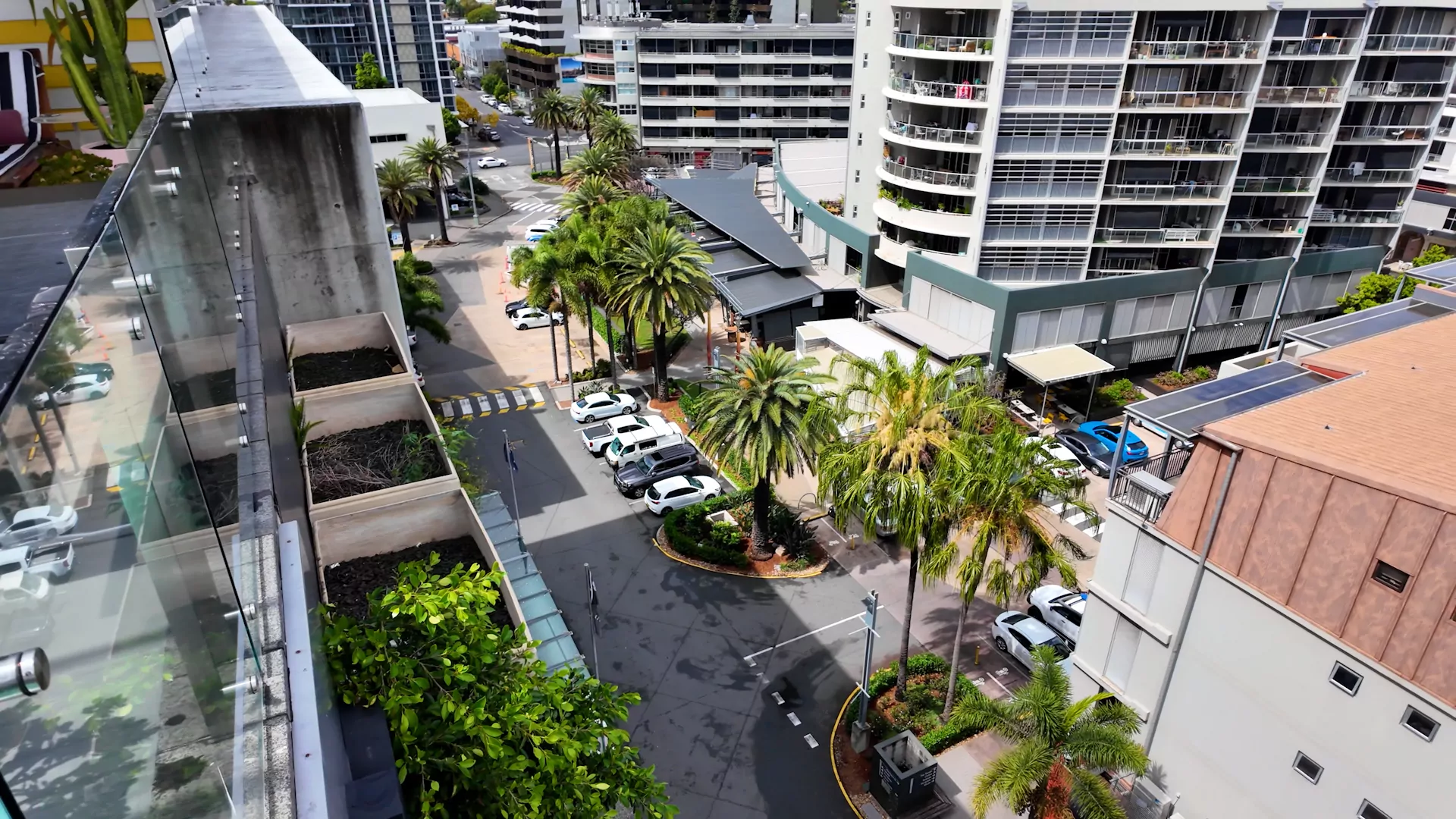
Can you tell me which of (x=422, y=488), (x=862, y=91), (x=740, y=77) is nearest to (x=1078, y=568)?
(x=422, y=488)

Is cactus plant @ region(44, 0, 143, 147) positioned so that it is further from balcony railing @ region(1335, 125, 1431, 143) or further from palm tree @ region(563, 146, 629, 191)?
palm tree @ region(563, 146, 629, 191)

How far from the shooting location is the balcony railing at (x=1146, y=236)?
37.1 m

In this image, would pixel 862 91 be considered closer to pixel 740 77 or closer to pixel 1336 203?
pixel 1336 203

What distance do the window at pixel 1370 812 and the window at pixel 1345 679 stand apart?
2013mm

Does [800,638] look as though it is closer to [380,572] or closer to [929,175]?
[380,572]

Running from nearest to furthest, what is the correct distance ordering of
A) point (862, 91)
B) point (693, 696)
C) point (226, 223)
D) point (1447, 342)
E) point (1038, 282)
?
point (226, 223), point (1447, 342), point (693, 696), point (1038, 282), point (862, 91)


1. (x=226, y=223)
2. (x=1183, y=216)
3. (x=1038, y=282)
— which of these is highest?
(x=226, y=223)

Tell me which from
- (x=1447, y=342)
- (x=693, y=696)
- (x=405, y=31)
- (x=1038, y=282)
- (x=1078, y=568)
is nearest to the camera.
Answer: (x=1447, y=342)

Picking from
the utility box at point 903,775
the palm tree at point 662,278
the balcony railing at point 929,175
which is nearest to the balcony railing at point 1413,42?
the balcony railing at point 929,175

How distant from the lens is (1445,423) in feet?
54.6

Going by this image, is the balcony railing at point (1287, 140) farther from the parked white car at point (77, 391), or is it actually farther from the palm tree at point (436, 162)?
the palm tree at point (436, 162)

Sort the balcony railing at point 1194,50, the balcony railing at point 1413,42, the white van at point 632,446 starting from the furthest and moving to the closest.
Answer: the balcony railing at point 1413,42, the balcony railing at point 1194,50, the white van at point 632,446

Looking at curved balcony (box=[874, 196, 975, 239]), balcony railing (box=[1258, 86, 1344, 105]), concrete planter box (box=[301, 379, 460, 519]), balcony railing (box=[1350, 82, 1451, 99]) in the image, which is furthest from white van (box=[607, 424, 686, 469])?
balcony railing (box=[1350, 82, 1451, 99])

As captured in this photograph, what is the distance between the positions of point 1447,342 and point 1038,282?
56.5 feet
